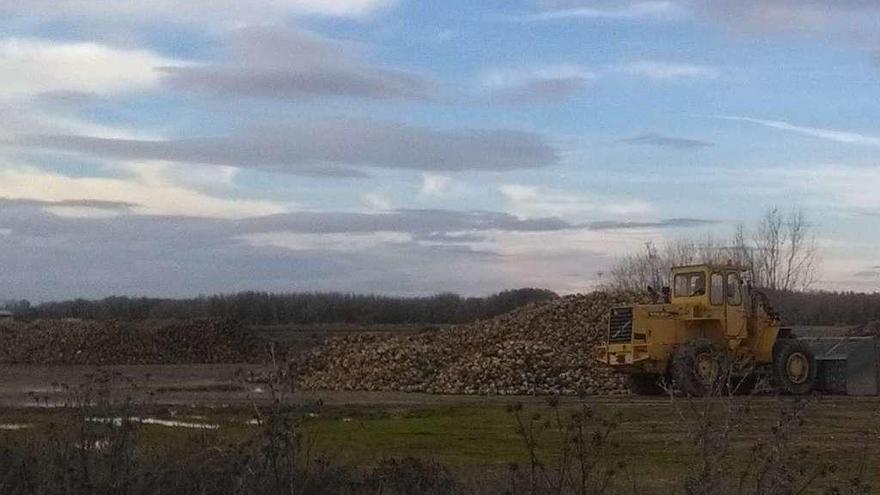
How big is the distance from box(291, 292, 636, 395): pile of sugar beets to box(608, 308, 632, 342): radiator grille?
1.49 metres

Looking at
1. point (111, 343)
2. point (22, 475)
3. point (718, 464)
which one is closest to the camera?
point (718, 464)

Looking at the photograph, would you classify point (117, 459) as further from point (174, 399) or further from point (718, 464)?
point (174, 399)

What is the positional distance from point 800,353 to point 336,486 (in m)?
22.4

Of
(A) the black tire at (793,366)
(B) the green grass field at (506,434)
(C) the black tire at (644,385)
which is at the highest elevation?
(A) the black tire at (793,366)

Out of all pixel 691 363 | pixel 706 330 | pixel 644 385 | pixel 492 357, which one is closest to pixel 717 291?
pixel 706 330

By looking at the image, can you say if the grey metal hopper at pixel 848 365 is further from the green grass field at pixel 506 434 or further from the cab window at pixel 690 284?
the cab window at pixel 690 284

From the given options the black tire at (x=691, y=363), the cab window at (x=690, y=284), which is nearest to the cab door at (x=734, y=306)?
the cab window at (x=690, y=284)

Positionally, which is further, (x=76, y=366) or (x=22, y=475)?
(x=76, y=366)

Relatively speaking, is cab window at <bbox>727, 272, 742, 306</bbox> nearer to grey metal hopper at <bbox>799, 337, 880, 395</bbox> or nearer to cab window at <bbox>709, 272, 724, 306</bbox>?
cab window at <bbox>709, 272, 724, 306</bbox>

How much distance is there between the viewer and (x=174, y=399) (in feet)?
97.0

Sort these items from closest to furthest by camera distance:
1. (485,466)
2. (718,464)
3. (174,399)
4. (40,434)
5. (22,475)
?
(718,464) < (22,475) < (40,434) < (485,466) < (174,399)

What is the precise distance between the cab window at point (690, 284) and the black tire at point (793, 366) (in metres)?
2.34

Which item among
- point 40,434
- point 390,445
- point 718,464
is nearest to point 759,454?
point 718,464

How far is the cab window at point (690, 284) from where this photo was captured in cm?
3077
